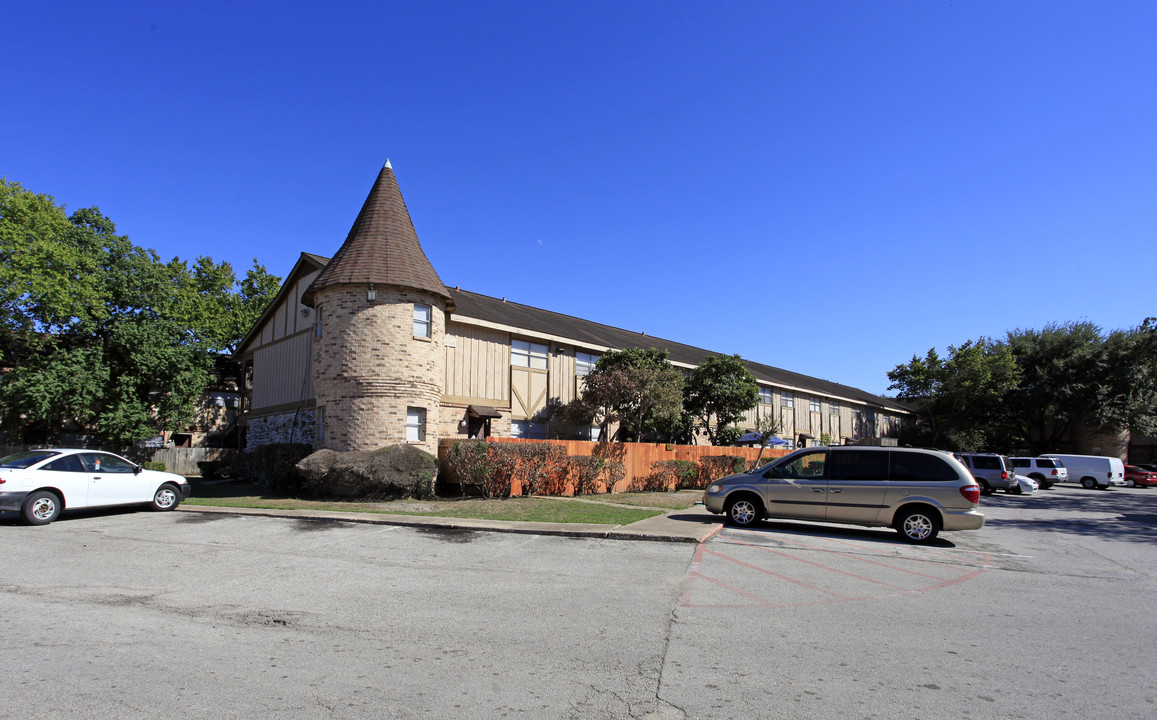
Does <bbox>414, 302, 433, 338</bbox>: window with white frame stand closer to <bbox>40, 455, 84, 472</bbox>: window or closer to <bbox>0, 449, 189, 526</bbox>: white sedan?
<bbox>0, 449, 189, 526</bbox>: white sedan

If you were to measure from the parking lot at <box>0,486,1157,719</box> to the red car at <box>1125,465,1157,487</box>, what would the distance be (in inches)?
1410

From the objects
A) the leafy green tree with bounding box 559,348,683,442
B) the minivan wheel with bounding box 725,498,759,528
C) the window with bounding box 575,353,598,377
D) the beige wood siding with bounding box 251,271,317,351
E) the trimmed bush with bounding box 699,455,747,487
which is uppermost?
the beige wood siding with bounding box 251,271,317,351

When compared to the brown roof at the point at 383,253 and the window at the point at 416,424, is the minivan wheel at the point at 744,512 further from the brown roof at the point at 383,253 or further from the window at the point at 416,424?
the brown roof at the point at 383,253

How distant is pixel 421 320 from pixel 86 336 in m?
17.0

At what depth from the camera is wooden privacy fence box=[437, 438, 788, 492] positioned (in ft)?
63.9

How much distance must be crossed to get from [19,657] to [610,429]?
24192 millimetres

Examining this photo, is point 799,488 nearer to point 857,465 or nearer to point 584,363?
point 857,465

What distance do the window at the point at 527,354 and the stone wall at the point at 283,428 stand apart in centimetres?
754

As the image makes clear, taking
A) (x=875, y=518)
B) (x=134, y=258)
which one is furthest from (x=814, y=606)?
(x=134, y=258)

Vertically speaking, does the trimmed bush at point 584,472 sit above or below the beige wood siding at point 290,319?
below

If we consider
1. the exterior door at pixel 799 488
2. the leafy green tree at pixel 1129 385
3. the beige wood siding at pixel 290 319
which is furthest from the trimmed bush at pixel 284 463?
the leafy green tree at pixel 1129 385

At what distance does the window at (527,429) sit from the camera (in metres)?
25.0

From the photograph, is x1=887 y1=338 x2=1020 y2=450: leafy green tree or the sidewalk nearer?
the sidewalk

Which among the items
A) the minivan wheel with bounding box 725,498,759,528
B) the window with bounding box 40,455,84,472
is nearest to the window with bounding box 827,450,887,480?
the minivan wheel with bounding box 725,498,759,528
